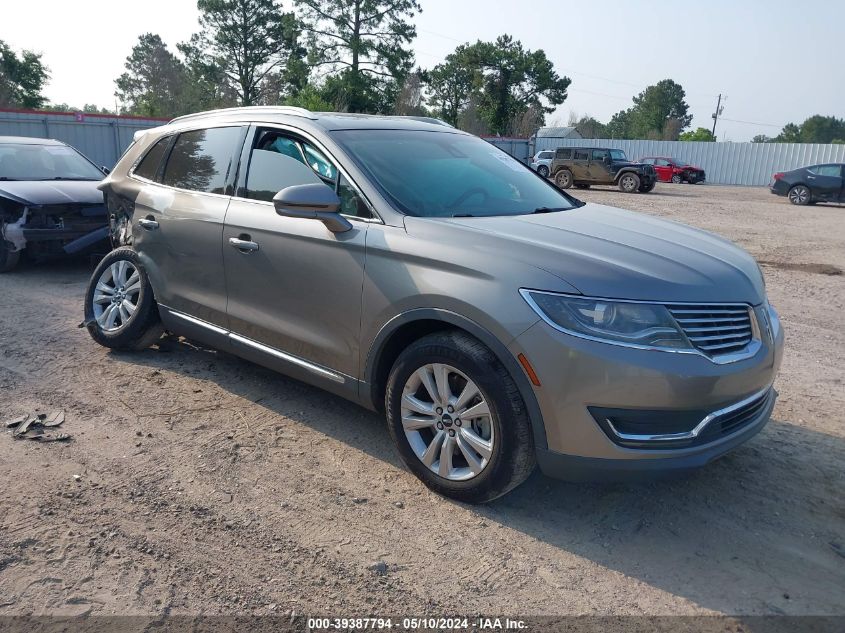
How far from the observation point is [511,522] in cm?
320

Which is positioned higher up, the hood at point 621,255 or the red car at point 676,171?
the red car at point 676,171

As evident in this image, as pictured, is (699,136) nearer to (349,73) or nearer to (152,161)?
(349,73)

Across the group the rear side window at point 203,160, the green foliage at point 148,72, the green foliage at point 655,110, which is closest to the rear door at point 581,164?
the rear side window at point 203,160

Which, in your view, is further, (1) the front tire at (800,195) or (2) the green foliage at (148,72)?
(2) the green foliage at (148,72)

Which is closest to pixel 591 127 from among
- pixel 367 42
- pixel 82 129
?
pixel 367 42

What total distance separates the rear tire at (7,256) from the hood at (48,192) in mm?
559

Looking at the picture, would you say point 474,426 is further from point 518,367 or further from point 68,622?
point 68,622

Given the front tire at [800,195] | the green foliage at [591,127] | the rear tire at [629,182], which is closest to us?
the front tire at [800,195]

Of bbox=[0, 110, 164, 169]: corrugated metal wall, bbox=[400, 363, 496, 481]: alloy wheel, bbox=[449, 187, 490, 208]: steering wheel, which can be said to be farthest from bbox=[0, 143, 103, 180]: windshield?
bbox=[0, 110, 164, 169]: corrugated metal wall

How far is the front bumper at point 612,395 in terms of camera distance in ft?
9.12

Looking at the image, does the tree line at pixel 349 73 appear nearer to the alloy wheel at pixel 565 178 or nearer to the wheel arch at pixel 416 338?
the alloy wheel at pixel 565 178

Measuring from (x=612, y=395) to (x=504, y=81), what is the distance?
6252cm

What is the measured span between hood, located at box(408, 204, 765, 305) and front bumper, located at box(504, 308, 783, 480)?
26cm

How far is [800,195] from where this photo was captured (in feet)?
76.2
